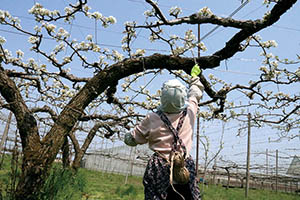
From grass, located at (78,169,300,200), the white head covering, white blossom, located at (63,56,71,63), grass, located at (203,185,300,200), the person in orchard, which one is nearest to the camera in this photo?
the person in orchard

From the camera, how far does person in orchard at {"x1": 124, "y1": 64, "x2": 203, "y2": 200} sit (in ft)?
5.69

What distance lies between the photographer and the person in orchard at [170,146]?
1.73m

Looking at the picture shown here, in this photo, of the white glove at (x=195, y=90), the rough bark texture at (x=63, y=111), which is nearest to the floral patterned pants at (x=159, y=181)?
the white glove at (x=195, y=90)

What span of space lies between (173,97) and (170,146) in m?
0.33

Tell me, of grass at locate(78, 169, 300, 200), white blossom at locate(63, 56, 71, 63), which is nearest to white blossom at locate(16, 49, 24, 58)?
white blossom at locate(63, 56, 71, 63)

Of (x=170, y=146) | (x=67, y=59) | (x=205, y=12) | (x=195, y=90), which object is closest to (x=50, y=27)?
(x=67, y=59)

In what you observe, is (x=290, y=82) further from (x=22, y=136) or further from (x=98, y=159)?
(x=98, y=159)

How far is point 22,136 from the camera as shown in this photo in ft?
10.3

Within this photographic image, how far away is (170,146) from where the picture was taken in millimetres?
1817

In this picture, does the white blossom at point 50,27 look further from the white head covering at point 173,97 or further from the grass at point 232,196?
the grass at point 232,196

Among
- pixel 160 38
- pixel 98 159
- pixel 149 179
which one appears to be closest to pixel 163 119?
pixel 149 179

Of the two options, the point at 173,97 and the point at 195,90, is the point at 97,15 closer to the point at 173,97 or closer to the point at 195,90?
the point at 195,90

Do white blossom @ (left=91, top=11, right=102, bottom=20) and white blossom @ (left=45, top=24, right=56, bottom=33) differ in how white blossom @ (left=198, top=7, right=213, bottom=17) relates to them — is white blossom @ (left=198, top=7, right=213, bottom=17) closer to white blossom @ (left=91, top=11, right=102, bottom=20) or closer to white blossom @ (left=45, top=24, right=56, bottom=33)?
white blossom @ (left=91, top=11, right=102, bottom=20)

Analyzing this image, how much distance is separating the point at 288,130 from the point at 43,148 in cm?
477
